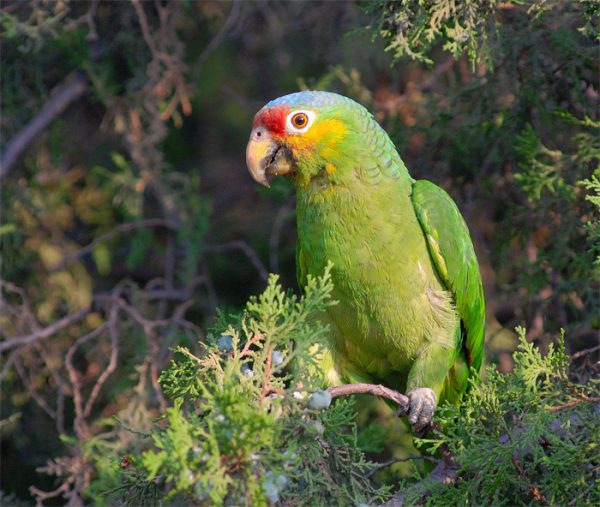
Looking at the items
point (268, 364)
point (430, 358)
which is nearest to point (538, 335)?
point (430, 358)

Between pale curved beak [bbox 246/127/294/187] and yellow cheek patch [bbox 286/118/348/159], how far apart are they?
0.06 m

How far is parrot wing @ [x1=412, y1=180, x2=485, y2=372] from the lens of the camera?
3074mm

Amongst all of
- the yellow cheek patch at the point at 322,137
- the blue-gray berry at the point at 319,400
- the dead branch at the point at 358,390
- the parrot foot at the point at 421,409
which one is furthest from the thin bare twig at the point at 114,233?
the blue-gray berry at the point at 319,400

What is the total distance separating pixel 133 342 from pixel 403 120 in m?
1.96

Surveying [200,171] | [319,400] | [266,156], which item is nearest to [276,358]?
[319,400]

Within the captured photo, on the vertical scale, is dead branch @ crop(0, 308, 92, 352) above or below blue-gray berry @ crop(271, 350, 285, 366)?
below

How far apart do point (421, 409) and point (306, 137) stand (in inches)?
46.4

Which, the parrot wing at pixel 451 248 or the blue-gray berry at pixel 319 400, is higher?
the blue-gray berry at pixel 319 400

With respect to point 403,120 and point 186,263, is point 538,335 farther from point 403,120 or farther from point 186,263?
point 186,263

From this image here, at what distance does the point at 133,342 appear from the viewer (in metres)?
4.11

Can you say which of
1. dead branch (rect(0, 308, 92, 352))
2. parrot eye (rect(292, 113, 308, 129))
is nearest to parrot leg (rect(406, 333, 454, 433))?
parrot eye (rect(292, 113, 308, 129))

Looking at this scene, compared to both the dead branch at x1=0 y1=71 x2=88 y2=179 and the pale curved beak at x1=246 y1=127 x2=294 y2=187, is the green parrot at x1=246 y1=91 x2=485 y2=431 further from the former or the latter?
the dead branch at x1=0 y1=71 x2=88 y2=179

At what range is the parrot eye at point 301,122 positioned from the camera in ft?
9.73

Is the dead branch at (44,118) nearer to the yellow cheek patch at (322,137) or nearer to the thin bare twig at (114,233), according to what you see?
the thin bare twig at (114,233)
